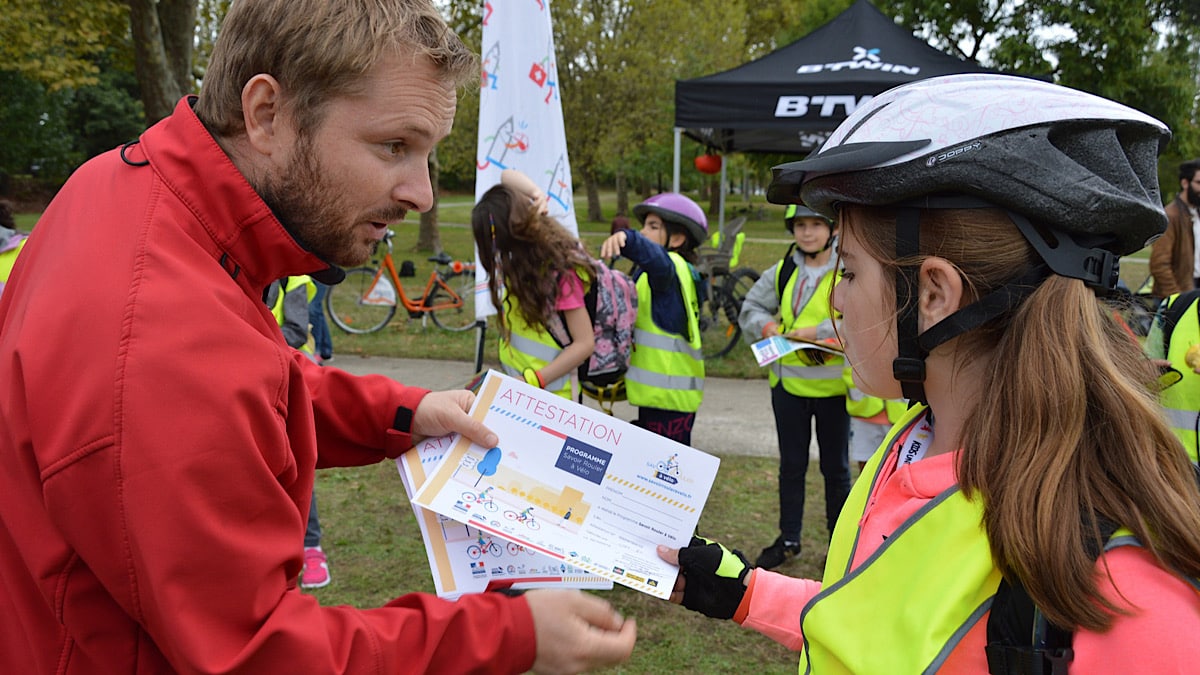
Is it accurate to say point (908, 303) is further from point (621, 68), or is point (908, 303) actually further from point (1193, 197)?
point (621, 68)

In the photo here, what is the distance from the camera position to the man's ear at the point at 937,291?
1.33 m

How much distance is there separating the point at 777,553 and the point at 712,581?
2.95 meters

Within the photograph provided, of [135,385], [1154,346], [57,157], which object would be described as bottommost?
[57,157]

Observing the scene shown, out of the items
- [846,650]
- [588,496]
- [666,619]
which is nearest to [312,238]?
[588,496]

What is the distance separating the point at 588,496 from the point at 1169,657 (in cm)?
114

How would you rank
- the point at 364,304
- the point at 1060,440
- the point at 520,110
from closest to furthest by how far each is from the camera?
the point at 1060,440, the point at 520,110, the point at 364,304

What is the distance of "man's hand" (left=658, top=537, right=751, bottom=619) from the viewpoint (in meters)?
1.88

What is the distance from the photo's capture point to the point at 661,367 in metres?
4.56

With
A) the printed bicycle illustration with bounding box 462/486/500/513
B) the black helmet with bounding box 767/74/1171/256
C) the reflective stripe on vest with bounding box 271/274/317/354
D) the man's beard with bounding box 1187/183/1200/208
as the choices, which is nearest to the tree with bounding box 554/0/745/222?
the man's beard with bounding box 1187/183/1200/208

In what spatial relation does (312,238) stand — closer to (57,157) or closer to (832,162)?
(832,162)

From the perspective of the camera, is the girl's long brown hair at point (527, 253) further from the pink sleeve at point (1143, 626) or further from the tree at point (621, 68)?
the tree at point (621, 68)

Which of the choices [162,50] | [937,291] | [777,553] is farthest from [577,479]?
[162,50]

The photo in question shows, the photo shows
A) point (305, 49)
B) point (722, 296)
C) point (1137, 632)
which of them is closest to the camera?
point (1137, 632)

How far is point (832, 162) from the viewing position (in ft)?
4.63
